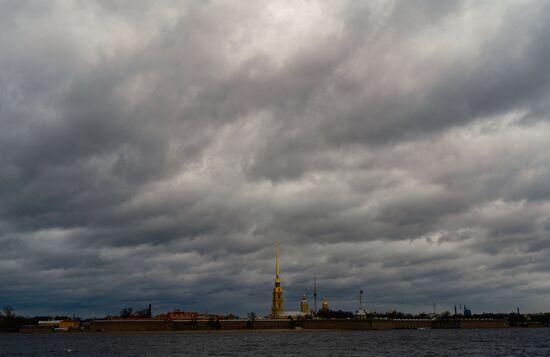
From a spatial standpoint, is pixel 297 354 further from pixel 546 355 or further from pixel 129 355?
pixel 546 355

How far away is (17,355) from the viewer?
306 ft

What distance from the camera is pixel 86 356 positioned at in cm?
9062

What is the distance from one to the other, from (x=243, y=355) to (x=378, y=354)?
18.0 m

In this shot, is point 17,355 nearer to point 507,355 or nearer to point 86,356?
point 86,356

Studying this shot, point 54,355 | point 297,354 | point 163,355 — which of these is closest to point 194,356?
point 163,355

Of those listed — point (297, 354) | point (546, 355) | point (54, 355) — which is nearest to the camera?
point (546, 355)

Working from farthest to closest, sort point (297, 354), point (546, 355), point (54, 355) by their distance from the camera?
point (54, 355) → point (297, 354) → point (546, 355)

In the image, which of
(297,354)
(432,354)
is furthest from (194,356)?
(432,354)

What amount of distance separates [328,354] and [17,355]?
145 ft

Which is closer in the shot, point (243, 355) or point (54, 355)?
point (243, 355)

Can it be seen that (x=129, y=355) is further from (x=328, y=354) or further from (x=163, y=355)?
(x=328, y=354)

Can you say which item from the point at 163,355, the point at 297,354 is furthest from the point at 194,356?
the point at 297,354

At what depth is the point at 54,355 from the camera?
308 feet

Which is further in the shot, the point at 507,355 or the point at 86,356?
the point at 86,356
